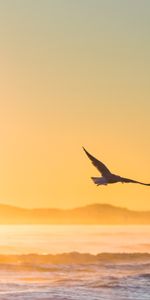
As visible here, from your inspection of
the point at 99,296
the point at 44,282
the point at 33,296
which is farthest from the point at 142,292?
the point at 44,282

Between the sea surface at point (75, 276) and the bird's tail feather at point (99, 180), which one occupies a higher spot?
the sea surface at point (75, 276)

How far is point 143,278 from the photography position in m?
62.7

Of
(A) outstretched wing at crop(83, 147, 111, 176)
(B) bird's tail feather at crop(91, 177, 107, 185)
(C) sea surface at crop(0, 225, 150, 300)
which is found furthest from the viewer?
(C) sea surface at crop(0, 225, 150, 300)

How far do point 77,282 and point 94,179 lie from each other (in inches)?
1913

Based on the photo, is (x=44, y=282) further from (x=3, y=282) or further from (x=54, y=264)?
(x=54, y=264)

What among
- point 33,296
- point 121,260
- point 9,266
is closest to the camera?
point 33,296

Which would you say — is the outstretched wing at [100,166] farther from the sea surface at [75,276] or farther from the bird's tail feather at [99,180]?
the sea surface at [75,276]

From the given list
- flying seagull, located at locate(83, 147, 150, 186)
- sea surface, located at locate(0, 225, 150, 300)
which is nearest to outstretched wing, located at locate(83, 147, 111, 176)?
flying seagull, located at locate(83, 147, 150, 186)

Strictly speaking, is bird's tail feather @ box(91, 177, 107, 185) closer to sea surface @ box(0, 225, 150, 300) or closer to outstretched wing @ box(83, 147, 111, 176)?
outstretched wing @ box(83, 147, 111, 176)

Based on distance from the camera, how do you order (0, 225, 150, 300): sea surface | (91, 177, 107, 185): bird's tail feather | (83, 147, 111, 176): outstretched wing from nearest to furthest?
(83, 147, 111, 176): outstretched wing
(91, 177, 107, 185): bird's tail feather
(0, 225, 150, 300): sea surface

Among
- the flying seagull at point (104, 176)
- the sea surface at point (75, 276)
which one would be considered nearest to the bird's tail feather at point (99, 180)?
the flying seagull at point (104, 176)

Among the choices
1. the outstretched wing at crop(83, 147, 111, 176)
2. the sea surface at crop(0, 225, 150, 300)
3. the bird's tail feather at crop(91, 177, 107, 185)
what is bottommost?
the bird's tail feather at crop(91, 177, 107, 185)

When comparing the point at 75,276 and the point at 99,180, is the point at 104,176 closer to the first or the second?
the point at 99,180

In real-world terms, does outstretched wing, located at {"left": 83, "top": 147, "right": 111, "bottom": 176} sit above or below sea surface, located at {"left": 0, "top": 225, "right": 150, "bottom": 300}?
below
